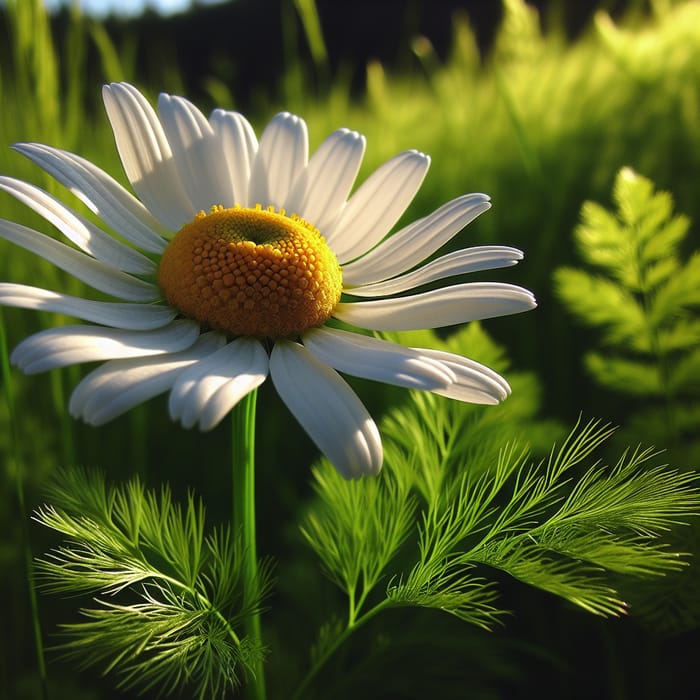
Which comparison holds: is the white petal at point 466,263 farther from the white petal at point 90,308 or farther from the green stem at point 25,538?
the green stem at point 25,538

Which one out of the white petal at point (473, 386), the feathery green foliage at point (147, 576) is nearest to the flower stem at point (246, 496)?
the feathery green foliage at point (147, 576)

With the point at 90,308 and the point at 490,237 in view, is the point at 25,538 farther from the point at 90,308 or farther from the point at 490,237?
the point at 490,237

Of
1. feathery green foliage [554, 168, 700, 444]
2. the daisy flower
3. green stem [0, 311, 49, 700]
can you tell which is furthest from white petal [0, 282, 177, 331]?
feathery green foliage [554, 168, 700, 444]

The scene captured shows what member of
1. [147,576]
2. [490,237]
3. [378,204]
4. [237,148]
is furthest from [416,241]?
[490,237]

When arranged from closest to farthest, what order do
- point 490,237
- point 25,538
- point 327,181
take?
point 25,538, point 327,181, point 490,237

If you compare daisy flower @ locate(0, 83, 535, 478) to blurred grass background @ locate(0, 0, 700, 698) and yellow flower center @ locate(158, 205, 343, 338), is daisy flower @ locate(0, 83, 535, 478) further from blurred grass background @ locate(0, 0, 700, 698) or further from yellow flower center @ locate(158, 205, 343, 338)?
blurred grass background @ locate(0, 0, 700, 698)

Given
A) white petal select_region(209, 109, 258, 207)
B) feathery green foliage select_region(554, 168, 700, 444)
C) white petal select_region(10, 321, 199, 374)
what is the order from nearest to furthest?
white petal select_region(10, 321, 199, 374) → white petal select_region(209, 109, 258, 207) → feathery green foliage select_region(554, 168, 700, 444)
